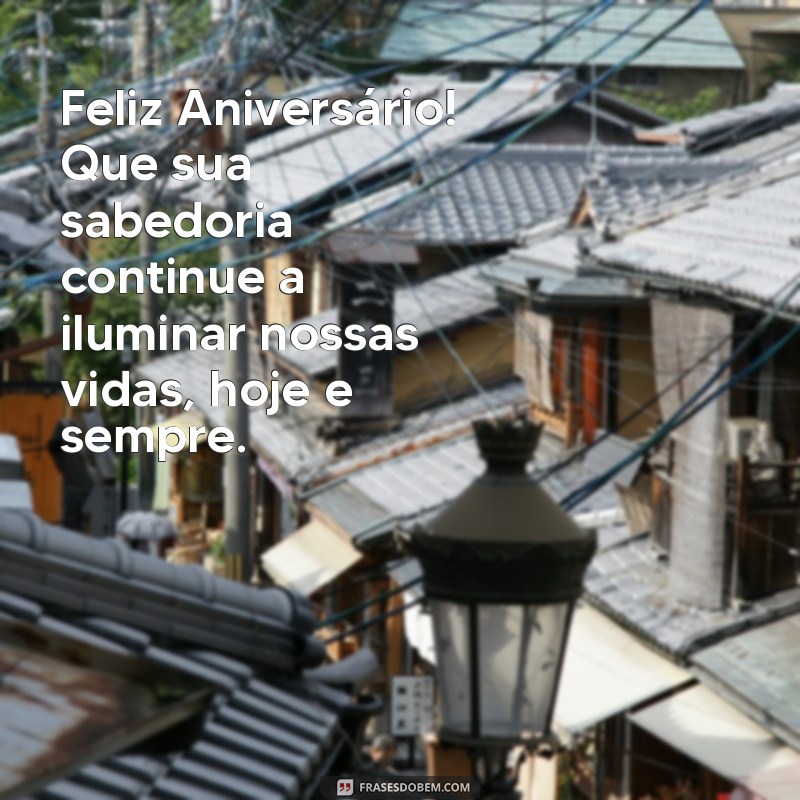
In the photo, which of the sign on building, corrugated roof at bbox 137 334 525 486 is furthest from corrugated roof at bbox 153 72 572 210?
the sign on building

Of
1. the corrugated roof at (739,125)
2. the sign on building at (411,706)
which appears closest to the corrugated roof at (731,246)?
the sign on building at (411,706)

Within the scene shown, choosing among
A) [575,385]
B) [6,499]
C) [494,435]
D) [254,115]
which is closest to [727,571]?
[575,385]

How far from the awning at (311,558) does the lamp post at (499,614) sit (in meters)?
16.4

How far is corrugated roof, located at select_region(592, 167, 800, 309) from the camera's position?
566 inches

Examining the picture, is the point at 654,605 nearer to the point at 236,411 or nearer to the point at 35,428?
the point at 236,411

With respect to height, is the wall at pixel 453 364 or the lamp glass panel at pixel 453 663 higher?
the lamp glass panel at pixel 453 663

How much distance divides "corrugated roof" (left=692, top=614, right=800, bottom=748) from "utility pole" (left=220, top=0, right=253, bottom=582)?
21.6 feet

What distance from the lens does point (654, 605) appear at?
16672 millimetres

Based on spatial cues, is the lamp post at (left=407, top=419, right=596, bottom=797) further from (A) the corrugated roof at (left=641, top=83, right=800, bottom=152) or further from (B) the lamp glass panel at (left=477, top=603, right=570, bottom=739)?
(A) the corrugated roof at (left=641, top=83, right=800, bottom=152)

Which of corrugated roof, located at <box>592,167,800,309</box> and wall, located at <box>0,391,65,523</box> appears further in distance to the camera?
wall, located at <box>0,391,65,523</box>

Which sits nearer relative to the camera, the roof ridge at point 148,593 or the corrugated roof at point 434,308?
the roof ridge at point 148,593

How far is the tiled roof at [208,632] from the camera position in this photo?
6.66m

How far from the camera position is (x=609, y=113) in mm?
36469

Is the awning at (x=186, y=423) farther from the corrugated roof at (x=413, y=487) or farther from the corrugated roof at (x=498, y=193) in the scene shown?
the corrugated roof at (x=413, y=487)
